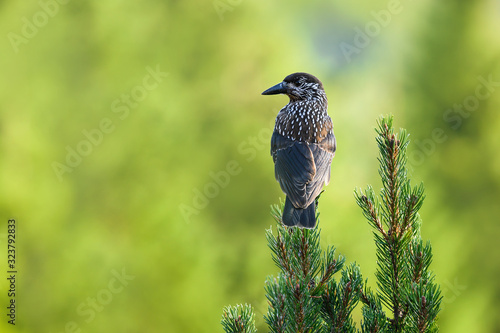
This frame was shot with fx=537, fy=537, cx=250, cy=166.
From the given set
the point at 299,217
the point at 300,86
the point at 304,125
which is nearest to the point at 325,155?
the point at 304,125

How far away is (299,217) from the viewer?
2273 mm

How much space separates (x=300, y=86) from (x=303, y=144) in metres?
0.61

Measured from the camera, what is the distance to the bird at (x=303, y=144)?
114 inches

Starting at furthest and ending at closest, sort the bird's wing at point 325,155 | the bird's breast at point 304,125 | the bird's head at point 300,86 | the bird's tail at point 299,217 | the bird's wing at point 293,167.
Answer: the bird's head at point 300,86 → the bird's breast at point 304,125 → the bird's wing at point 325,155 → the bird's wing at point 293,167 → the bird's tail at point 299,217

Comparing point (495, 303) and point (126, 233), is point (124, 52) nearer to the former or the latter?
point (126, 233)

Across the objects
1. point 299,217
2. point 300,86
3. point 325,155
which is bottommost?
point 299,217

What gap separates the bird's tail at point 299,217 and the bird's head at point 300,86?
144cm

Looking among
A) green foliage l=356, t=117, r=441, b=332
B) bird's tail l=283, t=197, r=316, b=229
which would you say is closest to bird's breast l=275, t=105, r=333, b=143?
bird's tail l=283, t=197, r=316, b=229

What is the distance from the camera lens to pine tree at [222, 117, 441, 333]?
181 centimetres

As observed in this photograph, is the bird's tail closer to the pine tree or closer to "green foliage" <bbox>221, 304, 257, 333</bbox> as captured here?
the pine tree

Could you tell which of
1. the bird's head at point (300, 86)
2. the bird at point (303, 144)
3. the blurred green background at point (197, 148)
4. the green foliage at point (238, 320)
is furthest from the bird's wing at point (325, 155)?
the blurred green background at point (197, 148)

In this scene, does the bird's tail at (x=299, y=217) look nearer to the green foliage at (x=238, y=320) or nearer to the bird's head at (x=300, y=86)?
the green foliage at (x=238, y=320)

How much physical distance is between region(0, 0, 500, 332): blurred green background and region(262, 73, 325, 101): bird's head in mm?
2446

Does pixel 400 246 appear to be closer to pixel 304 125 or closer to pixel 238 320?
pixel 238 320
